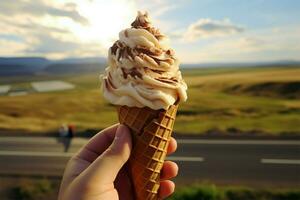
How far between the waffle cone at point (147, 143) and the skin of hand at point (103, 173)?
95 millimetres

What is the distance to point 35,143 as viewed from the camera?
14969 mm

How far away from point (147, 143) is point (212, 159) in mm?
9598

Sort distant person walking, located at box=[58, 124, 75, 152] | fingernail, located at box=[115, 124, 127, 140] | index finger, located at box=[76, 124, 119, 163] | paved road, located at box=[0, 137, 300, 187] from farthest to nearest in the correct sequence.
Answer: distant person walking, located at box=[58, 124, 75, 152]
paved road, located at box=[0, 137, 300, 187]
index finger, located at box=[76, 124, 119, 163]
fingernail, located at box=[115, 124, 127, 140]

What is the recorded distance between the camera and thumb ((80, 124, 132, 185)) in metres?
2.65

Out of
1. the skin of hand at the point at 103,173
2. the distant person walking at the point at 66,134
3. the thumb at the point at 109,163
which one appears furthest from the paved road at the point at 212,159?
the thumb at the point at 109,163

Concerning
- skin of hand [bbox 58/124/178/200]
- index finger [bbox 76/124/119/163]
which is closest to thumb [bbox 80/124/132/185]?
skin of hand [bbox 58/124/178/200]

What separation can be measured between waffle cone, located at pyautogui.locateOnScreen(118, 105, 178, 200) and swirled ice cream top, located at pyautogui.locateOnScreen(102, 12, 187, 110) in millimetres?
106

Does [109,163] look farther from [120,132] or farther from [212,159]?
[212,159]

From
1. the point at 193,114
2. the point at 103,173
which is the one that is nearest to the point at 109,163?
the point at 103,173

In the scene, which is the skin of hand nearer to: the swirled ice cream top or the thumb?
the thumb

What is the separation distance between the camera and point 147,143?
296cm

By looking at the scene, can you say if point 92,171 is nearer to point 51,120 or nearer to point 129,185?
point 129,185

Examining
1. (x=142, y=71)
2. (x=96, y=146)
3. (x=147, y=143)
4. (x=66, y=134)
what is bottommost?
(x=66, y=134)

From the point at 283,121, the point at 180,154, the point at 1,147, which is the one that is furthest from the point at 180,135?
the point at 1,147
